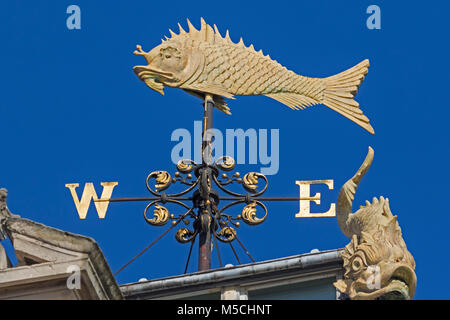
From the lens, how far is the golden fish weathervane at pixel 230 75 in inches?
1471

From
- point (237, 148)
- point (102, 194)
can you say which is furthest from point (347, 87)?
point (102, 194)

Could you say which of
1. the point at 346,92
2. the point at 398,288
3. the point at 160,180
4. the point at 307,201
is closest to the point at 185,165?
the point at 160,180

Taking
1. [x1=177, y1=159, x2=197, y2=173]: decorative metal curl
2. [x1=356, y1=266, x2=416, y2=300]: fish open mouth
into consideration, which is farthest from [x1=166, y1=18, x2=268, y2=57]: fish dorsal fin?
[x1=356, y1=266, x2=416, y2=300]: fish open mouth

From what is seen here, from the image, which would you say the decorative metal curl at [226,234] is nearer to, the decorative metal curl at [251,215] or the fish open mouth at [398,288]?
the decorative metal curl at [251,215]

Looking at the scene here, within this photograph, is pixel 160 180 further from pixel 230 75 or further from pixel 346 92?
pixel 346 92

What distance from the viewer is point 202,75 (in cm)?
3741

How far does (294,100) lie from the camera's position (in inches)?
1490

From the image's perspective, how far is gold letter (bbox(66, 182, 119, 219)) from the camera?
36562 millimetres

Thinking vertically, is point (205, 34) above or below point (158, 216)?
above

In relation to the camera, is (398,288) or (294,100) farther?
(294,100)

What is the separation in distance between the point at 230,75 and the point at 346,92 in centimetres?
212

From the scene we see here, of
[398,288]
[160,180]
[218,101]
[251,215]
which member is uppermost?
[218,101]

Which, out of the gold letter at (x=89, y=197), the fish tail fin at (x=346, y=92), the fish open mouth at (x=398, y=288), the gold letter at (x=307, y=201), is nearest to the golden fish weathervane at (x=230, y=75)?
the fish tail fin at (x=346, y=92)
